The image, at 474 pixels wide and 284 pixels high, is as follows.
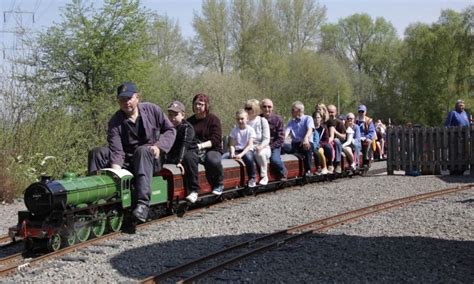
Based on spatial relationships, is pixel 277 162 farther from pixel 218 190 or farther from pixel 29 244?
pixel 29 244

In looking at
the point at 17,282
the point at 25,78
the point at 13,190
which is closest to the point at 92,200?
Answer: the point at 17,282

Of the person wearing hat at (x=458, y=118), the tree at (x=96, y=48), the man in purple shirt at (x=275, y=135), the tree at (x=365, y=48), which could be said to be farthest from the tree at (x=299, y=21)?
the man in purple shirt at (x=275, y=135)

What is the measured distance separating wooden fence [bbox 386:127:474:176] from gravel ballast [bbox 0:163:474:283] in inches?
214

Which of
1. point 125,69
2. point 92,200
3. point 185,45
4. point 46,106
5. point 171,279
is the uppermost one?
point 185,45

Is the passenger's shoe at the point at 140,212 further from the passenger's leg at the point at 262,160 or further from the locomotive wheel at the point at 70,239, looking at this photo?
the passenger's leg at the point at 262,160

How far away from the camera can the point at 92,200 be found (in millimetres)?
7648

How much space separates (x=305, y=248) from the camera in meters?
7.36

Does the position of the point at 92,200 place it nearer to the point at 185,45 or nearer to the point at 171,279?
the point at 171,279

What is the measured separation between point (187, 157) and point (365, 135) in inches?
404

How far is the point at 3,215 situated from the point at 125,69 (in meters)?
12.3

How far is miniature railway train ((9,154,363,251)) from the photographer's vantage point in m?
7.06

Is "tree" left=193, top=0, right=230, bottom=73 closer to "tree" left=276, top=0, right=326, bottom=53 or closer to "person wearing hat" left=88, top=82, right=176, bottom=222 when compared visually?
"tree" left=276, top=0, right=326, bottom=53

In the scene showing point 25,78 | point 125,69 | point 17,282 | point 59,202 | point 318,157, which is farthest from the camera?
point 125,69

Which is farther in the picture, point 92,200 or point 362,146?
point 362,146
